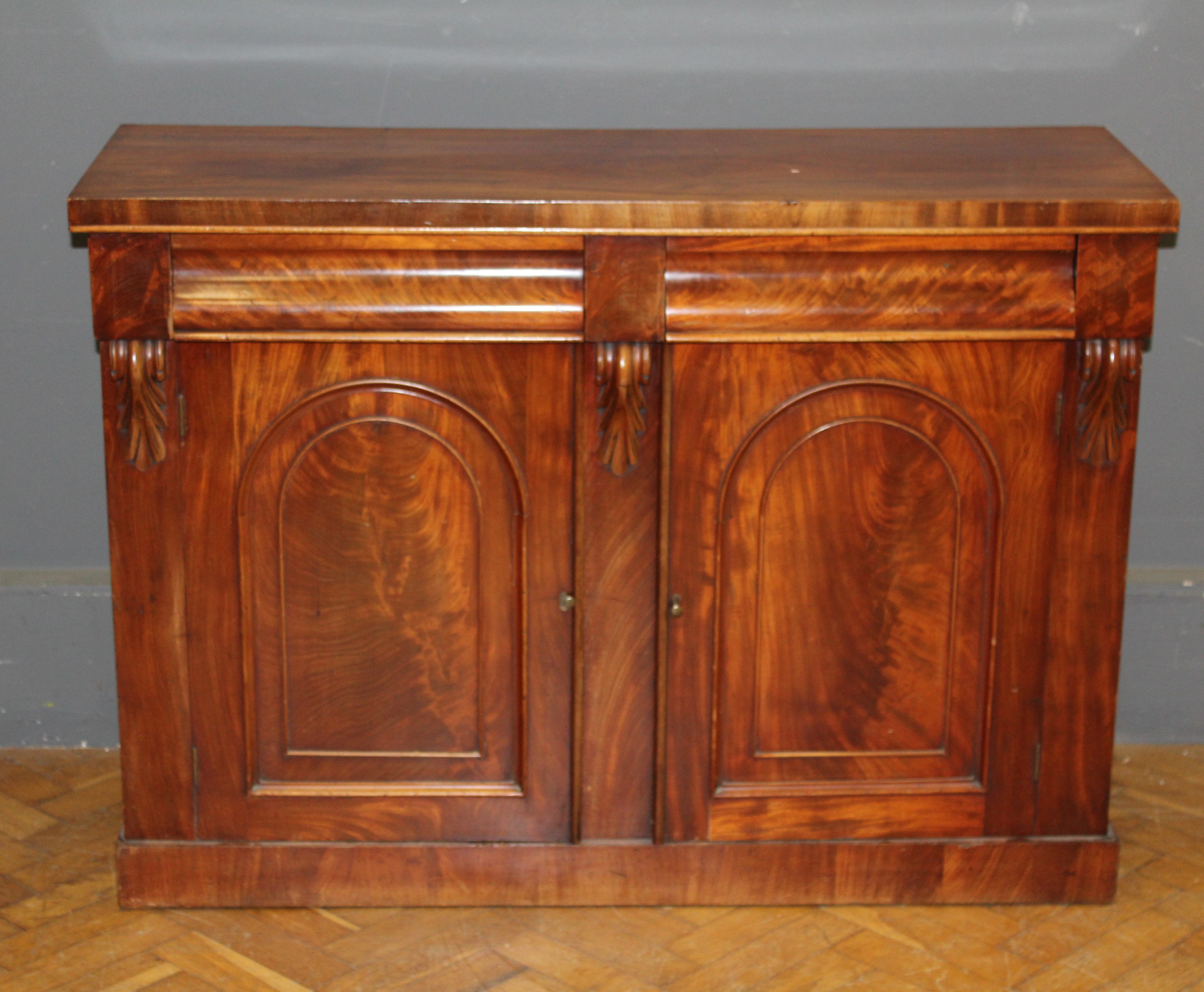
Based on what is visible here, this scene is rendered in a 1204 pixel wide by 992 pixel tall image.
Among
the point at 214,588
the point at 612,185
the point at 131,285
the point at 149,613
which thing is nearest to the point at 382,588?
the point at 214,588

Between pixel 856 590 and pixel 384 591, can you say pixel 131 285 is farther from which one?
pixel 856 590

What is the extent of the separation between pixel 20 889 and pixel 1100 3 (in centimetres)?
237

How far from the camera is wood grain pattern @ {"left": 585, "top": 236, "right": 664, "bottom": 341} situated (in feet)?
8.14

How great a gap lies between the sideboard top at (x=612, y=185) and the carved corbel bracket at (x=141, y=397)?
179 millimetres

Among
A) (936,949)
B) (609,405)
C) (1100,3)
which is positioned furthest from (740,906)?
(1100,3)

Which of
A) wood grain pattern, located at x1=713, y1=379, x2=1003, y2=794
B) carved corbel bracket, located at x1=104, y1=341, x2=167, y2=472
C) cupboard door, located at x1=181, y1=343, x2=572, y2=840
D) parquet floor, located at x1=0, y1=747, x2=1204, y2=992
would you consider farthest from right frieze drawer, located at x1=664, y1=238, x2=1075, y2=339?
parquet floor, located at x1=0, y1=747, x2=1204, y2=992

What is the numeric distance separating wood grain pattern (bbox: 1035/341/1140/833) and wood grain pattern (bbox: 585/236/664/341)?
62 centimetres

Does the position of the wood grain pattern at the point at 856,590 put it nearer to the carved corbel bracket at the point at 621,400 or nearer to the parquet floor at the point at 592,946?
the carved corbel bracket at the point at 621,400

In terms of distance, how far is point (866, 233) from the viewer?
2.47m

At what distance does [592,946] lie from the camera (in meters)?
2.68

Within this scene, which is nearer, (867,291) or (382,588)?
(867,291)

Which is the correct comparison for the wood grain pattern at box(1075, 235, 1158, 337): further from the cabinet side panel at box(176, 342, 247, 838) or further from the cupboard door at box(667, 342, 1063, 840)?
the cabinet side panel at box(176, 342, 247, 838)

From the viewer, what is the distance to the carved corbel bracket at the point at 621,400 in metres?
2.51

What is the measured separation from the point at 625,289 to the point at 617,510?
0.34 meters
